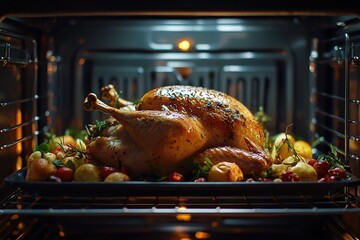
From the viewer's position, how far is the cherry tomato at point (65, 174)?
1417 mm

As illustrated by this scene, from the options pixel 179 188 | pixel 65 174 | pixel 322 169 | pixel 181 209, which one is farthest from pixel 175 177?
pixel 322 169

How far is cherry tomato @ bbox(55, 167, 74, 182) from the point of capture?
142cm

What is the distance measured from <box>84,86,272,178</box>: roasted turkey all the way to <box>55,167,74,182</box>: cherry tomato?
10 cm

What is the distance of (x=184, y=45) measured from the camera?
6.33ft

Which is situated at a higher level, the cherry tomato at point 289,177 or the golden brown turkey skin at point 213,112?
the golden brown turkey skin at point 213,112

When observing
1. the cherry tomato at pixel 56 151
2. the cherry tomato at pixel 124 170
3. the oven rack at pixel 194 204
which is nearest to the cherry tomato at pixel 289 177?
the oven rack at pixel 194 204

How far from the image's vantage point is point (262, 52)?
193cm

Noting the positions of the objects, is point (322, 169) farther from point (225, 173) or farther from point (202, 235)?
point (202, 235)

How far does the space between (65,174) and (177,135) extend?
303 millimetres

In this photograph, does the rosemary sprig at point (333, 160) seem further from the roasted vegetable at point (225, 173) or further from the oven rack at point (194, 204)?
the roasted vegetable at point (225, 173)

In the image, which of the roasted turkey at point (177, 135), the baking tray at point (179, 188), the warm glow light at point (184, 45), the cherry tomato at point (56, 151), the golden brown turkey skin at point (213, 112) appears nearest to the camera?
the baking tray at point (179, 188)

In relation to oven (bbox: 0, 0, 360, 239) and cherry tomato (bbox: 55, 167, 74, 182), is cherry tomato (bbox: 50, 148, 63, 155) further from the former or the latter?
cherry tomato (bbox: 55, 167, 74, 182)

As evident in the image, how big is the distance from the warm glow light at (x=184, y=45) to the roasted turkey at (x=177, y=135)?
34 centimetres

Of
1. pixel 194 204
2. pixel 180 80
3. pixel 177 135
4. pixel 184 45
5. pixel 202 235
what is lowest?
pixel 202 235
